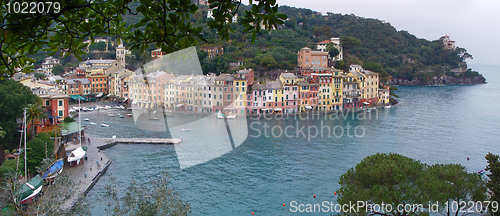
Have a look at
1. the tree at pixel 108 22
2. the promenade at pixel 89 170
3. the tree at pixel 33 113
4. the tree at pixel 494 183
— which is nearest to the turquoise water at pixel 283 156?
the promenade at pixel 89 170

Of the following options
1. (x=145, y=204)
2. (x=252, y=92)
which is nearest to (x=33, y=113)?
(x=145, y=204)

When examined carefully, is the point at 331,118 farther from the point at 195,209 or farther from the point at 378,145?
the point at 195,209

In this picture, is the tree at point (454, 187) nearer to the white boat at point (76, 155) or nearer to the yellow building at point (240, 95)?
the white boat at point (76, 155)

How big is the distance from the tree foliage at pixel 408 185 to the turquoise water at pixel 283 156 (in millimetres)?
4054

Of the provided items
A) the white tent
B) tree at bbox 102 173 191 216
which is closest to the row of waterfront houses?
the white tent

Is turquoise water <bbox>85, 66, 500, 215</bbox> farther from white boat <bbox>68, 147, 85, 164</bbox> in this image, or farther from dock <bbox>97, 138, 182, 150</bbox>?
white boat <bbox>68, 147, 85, 164</bbox>

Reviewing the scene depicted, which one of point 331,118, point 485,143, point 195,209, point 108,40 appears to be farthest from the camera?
point 108,40

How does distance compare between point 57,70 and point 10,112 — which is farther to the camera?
point 57,70

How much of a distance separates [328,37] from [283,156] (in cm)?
4092

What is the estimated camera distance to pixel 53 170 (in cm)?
1284

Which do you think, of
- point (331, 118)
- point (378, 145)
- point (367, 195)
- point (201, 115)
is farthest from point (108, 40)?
point (367, 195)

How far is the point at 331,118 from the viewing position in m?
27.8

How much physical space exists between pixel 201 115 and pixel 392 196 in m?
23.2

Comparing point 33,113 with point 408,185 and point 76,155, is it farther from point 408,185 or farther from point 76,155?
point 408,185
